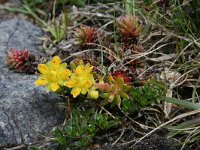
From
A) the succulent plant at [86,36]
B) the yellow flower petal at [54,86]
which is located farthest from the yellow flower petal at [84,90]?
the succulent plant at [86,36]

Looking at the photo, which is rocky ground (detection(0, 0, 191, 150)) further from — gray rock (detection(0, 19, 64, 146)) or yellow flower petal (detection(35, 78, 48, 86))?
yellow flower petal (detection(35, 78, 48, 86))

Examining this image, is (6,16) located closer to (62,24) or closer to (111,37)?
(62,24)

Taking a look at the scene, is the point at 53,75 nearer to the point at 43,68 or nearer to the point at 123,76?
the point at 43,68

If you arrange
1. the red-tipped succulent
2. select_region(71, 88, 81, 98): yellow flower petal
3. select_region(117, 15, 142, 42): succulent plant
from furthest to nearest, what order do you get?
select_region(117, 15, 142, 42): succulent plant < the red-tipped succulent < select_region(71, 88, 81, 98): yellow flower petal

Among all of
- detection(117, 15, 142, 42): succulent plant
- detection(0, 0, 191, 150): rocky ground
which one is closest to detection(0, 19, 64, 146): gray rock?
detection(0, 0, 191, 150): rocky ground

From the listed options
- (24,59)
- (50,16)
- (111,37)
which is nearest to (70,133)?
(24,59)

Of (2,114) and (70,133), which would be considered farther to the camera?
(2,114)
